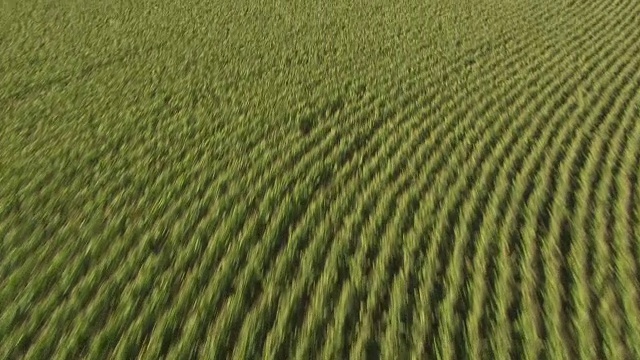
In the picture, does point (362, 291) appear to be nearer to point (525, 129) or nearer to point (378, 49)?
point (525, 129)

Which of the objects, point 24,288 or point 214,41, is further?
point 214,41

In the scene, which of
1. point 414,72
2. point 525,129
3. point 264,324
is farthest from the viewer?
point 414,72

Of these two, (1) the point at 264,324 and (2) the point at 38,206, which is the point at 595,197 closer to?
(1) the point at 264,324

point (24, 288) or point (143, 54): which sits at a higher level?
point (24, 288)

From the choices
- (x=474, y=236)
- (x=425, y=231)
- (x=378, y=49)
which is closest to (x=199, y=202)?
(x=425, y=231)

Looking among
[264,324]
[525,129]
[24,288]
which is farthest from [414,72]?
[24,288]

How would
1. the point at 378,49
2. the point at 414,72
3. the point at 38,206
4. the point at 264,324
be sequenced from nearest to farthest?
the point at 264,324 < the point at 38,206 < the point at 414,72 < the point at 378,49
